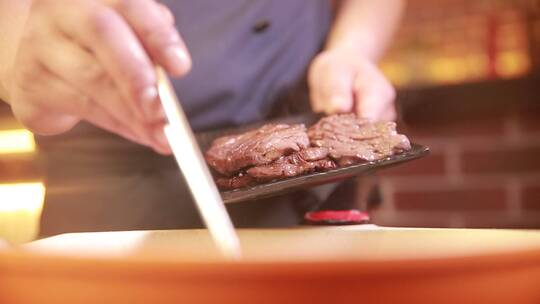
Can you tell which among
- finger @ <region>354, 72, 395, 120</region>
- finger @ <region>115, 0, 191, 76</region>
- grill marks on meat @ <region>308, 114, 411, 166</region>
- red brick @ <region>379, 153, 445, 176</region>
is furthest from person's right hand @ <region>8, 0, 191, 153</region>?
red brick @ <region>379, 153, 445, 176</region>

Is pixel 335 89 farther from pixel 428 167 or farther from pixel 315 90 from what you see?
pixel 428 167

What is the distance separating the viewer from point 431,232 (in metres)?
0.28

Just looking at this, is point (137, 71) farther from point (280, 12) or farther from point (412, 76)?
point (412, 76)

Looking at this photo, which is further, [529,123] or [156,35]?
[529,123]

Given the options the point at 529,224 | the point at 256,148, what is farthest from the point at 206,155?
the point at 529,224

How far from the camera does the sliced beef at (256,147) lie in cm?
39

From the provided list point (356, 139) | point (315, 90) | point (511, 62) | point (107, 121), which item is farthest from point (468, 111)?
point (107, 121)

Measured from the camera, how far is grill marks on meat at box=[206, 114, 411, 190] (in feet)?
1.24

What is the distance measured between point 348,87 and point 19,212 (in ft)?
0.98

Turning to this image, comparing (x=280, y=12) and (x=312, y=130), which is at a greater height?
(x=280, y=12)

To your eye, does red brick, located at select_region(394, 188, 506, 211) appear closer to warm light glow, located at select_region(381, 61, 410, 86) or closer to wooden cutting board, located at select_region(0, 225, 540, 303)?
warm light glow, located at select_region(381, 61, 410, 86)

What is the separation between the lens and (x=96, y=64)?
28 cm

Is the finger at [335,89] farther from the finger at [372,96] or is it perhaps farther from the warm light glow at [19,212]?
the warm light glow at [19,212]

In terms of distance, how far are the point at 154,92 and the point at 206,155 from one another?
0.53ft
